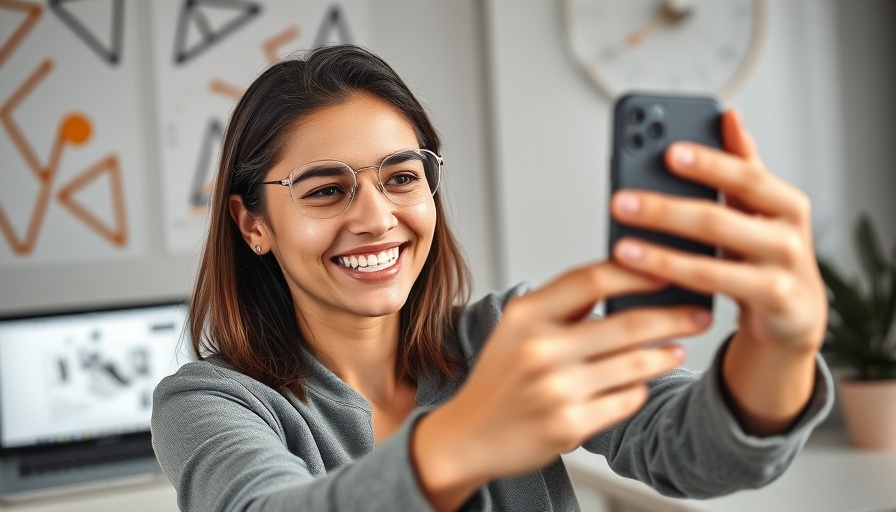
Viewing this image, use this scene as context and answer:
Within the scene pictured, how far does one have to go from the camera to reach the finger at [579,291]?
58 centimetres

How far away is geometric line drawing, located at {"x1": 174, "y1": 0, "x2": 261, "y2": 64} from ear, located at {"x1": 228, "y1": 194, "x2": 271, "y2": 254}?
4.81 feet

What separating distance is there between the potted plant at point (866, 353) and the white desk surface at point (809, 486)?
64mm

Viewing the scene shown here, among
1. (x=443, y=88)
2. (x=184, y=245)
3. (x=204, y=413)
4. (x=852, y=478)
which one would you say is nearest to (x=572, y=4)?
(x=443, y=88)

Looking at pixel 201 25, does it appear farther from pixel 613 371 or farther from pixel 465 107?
pixel 613 371

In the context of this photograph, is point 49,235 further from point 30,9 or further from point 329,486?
point 329,486

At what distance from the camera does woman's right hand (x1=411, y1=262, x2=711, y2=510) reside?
57cm

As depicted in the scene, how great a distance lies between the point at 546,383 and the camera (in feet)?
1.85

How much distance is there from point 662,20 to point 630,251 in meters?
2.26

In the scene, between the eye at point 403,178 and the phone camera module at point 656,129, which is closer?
the phone camera module at point 656,129

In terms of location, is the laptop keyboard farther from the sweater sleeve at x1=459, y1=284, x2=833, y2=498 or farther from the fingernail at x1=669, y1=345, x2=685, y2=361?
the fingernail at x1=669, y1=345, x2=685, y2=361

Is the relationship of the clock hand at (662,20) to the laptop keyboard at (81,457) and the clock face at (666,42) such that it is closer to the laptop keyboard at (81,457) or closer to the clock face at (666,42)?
the clock face at (666,42)

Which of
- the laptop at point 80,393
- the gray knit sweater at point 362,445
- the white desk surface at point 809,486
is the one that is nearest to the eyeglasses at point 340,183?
the gray knit sweater at point 362,445

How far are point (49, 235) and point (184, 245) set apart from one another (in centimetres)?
34

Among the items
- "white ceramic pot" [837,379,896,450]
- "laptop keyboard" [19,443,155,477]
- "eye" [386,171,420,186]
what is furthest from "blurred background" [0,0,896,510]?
"eye" [386,171,420,186]
